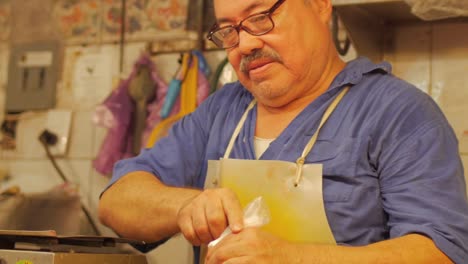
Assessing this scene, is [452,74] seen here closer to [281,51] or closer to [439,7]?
[439,7]

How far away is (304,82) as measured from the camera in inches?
48.3

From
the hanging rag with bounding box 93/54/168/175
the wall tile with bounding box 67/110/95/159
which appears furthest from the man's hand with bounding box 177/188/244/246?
the wall tile with bounding box 67/110/95/159

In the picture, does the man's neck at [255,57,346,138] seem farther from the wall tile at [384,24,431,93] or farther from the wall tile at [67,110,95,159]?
the wall tile at [67,110,95,159]

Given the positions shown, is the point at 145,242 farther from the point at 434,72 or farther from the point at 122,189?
the point at 434,72

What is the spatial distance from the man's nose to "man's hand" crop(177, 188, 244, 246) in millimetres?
336

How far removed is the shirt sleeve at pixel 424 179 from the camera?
3.22 feet

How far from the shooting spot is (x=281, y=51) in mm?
1195

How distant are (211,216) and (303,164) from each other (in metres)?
0.24

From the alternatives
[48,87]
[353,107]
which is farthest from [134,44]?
[353,107]

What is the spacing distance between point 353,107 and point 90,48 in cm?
129

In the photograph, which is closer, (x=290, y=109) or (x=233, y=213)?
(x=233, y=213)

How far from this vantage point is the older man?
0.97 metres

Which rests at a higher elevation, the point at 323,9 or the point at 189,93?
the point at 323,9

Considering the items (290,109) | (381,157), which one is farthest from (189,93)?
(381,157)
